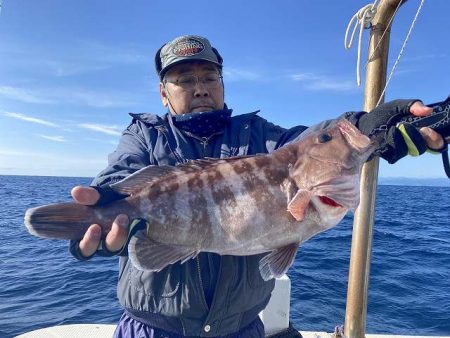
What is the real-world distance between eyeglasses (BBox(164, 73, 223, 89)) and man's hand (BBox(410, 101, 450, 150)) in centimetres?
196

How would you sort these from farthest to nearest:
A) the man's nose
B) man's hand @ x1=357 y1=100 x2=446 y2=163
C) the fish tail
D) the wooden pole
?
the wooden pole, the man's nose, man's hand @ x1=357 y1=100 x2=446 y2=163, the fish tail

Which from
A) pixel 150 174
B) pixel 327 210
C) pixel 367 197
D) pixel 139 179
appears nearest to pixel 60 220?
pixel 139 179

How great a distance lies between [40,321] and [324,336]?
7351 millimetres

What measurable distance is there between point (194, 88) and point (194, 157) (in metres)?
0.75

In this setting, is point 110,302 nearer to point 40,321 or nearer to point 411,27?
point 40,321

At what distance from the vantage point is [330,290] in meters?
11.2

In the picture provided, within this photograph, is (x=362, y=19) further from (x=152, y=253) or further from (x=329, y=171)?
(x=152, y=253)

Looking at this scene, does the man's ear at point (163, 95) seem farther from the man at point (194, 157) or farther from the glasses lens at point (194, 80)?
the glasses lens at point (194, 80)

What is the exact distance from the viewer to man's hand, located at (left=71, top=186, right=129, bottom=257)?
2834mm

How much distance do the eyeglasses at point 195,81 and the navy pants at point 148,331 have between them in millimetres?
2410

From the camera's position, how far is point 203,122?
373 centimetres

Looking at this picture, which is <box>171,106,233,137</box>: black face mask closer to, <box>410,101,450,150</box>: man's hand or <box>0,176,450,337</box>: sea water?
<box>410,101,450,150</box>: man's hand

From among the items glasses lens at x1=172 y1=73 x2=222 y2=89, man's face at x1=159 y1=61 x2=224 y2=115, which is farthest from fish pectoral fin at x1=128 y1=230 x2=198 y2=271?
glasses lens at x1=172 y1=73 x2=222 y2=89

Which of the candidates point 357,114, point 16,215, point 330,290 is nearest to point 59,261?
point 330,290
